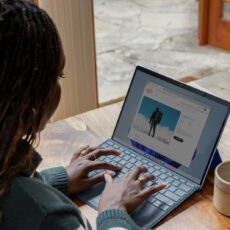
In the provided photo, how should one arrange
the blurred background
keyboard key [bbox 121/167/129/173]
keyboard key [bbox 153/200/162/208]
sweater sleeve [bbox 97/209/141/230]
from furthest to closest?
1. the blurred background
2. keyboard key [bbox 121/167/129/173]
3. keyboard key [bbox 153/200/162/208]
4. sweater sleeve [bbox 97/209/141/230]

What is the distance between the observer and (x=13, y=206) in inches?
31.8

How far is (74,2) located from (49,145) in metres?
0.69

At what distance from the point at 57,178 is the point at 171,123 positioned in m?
0.30

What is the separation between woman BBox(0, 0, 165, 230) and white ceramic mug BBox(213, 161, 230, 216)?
198 mm

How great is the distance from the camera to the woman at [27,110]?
28.8 inches

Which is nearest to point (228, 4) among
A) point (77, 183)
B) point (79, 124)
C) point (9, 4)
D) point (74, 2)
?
point (74, 2)

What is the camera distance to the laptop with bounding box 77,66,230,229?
106 cm

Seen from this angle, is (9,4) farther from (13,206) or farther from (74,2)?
Answer: (74,2)

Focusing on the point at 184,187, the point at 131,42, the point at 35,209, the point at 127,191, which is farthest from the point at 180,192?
the point at 131,42

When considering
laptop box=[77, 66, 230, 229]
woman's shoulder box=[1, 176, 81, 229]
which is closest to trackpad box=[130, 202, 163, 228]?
laptop box=[77, 66, 230, 229]

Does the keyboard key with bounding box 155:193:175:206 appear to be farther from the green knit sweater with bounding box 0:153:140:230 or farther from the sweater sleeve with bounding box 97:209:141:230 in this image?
the green knit sweater with bounding box 0:153:140:230

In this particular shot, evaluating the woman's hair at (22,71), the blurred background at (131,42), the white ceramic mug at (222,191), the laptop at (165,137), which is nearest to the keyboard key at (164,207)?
the laptop at (165,137)

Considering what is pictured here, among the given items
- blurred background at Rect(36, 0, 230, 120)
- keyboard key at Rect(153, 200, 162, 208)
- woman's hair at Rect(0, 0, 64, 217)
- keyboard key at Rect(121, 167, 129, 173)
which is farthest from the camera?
blurred background at Rect(36, 0, 230, 120)

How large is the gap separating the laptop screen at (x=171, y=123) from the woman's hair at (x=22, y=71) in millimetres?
409
